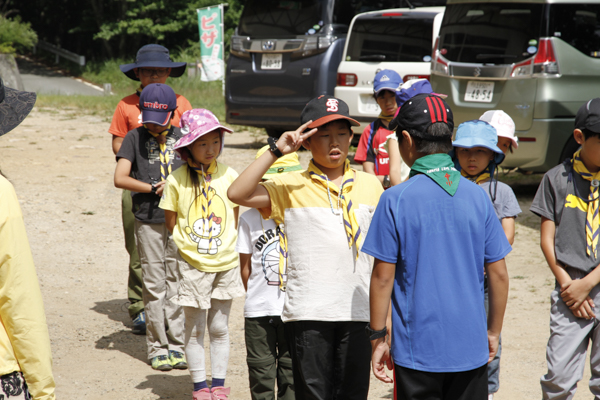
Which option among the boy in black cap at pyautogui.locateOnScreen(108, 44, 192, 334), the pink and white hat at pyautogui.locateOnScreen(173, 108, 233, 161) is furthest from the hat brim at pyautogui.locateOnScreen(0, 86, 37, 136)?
the boy in black cap at pyautogui.locateOnScreen(108, 44, 192, 334)

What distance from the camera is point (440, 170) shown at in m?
2.54

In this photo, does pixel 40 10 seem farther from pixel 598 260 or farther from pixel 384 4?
pixel 598 260

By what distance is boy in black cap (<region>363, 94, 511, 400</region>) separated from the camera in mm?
2492

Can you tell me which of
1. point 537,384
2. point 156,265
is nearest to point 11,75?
point 156,265

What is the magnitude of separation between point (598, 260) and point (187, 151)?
8.02 feet

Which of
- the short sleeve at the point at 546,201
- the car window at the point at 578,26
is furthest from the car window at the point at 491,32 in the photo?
the short sleeve at the point at 546,201

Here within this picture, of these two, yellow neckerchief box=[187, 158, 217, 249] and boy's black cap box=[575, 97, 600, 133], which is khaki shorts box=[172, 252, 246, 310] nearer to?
yellow neckerchief box=[187, 158, 217, 249]

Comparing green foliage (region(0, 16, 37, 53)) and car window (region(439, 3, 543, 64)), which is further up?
car window (region(439, 3, 543, 64))

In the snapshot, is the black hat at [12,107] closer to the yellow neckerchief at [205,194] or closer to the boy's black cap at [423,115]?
the boy's black cap at [423,115]

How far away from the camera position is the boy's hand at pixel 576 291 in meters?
3.38

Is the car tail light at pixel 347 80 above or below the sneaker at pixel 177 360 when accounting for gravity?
above

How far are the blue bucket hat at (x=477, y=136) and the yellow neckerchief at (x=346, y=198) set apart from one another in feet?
2.45

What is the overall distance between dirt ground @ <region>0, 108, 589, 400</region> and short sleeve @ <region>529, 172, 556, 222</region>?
4.25ft

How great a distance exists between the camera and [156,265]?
15.1 ft
